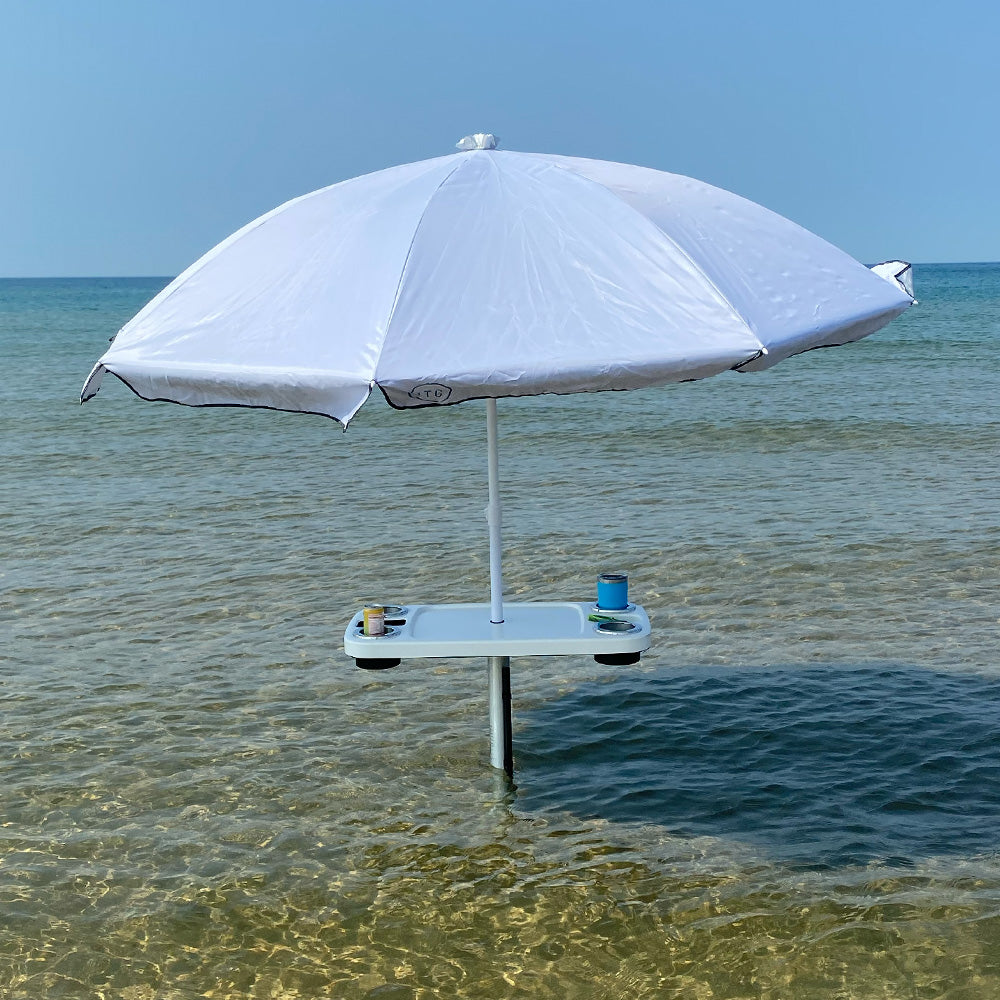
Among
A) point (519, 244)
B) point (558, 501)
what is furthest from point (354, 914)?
point (558, 501)

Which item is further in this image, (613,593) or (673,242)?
(613,593)

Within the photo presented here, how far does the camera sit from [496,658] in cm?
568

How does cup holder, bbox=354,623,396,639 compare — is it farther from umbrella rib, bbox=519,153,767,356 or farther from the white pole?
umbrella rib, bbox=519,153,767,356

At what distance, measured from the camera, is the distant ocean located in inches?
193

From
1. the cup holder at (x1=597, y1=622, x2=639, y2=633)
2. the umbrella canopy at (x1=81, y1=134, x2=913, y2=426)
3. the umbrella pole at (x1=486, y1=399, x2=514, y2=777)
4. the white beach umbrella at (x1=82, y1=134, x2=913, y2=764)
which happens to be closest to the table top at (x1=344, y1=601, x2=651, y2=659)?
the cup holder at (x1=597, y1=622, x2=639, y2=633)

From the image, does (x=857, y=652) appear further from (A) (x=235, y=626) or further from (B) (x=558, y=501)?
(B) (x=558, y=501)

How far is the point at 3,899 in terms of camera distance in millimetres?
5320

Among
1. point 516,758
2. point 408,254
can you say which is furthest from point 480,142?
point 516,758

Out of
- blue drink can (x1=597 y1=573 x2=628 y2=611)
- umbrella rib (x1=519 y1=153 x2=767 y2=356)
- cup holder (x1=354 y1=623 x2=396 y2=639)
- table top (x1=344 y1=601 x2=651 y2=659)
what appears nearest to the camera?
umbrella rib (x1=519 y1=153 x2=767 y2=356)

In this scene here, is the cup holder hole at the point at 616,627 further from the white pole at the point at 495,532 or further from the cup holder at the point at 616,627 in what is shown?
the white pole at the point at 495,532

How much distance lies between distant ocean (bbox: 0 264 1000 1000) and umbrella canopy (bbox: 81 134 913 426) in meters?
2.20

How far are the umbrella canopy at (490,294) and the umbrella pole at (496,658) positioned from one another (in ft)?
2.97

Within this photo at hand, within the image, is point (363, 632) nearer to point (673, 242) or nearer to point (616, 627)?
point (616, 627)

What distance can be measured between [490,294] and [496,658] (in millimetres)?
1976
